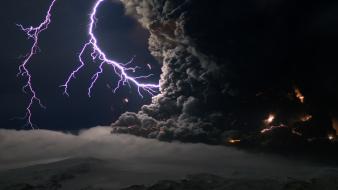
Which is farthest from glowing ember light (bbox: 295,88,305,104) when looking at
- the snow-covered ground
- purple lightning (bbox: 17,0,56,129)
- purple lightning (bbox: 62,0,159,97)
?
purple lightning (bbox: 17,0,56,129)

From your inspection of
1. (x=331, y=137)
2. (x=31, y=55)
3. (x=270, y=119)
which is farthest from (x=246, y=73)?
(x=31, y=55)

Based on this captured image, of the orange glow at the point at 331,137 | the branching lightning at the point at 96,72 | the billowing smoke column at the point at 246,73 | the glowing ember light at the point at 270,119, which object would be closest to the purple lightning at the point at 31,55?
the branching lightning at the point at 96,72

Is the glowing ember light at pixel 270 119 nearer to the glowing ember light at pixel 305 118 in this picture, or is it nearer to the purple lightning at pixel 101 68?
the glowing ember light at pixel 305 118

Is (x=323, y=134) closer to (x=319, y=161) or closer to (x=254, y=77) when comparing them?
(x=319, y=161)

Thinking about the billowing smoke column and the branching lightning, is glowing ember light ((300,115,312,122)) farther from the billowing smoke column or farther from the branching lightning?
the branching lightning

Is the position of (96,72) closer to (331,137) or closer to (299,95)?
(299,95)

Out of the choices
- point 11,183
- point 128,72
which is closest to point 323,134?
point 128,72

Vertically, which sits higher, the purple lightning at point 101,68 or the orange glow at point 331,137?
the purple lightning at point 101,68
